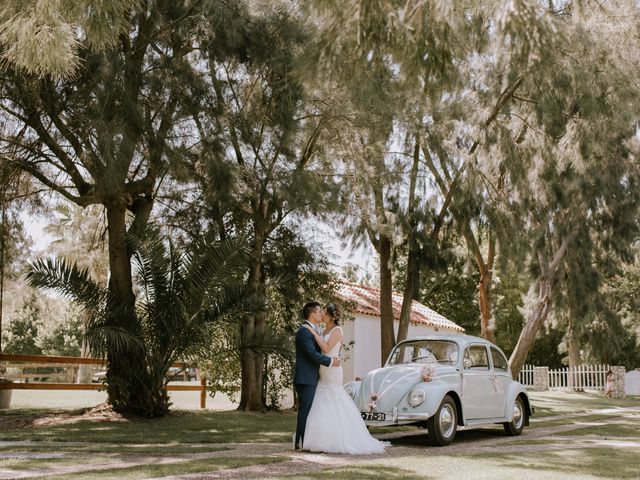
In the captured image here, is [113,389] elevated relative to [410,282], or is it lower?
lower

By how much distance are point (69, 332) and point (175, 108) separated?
45960 mm

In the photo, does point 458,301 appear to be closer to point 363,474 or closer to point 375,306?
point 375,306

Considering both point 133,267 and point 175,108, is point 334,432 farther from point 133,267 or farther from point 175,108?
point 133,267

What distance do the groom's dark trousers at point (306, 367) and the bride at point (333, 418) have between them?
79 mm

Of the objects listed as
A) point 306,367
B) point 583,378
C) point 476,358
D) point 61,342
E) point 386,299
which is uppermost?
point 386,299

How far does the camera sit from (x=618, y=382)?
2891cm

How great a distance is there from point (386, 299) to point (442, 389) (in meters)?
8.16

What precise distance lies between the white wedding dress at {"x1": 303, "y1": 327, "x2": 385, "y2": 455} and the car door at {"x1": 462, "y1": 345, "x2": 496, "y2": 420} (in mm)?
2518

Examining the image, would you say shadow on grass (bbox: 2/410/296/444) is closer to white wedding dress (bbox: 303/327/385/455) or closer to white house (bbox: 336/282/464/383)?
white wedding dress (bbox: 303/327/385/455)

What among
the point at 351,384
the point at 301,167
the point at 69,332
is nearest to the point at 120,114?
the point at 301,167

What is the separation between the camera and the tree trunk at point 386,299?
18344mm

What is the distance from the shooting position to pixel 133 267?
15875 mm

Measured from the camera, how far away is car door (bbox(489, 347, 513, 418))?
12078 mm

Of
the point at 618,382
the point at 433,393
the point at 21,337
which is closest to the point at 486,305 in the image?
the point at 618,382
